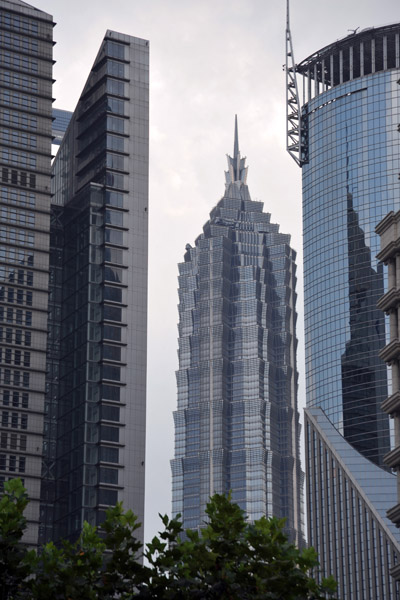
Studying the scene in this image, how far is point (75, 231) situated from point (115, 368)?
2384 centimetres

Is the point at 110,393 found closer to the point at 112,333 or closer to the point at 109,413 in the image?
the point at 109,413

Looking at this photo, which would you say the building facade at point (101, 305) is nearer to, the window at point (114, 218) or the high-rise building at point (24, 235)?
the window at point (114, 218)

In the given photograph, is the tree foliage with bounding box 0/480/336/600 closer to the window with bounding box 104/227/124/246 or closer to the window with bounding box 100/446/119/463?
the window with bounding box 100/446/119/463

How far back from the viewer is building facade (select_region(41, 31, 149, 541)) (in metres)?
165

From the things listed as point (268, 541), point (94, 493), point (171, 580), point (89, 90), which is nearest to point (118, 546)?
point (171, 580)

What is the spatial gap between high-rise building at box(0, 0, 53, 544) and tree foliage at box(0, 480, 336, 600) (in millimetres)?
113258

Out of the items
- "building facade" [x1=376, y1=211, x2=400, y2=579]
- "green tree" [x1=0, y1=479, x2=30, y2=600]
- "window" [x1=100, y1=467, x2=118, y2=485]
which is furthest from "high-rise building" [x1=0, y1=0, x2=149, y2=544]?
"green tree" [x1=0, y1=479, x2=30, y2=600]

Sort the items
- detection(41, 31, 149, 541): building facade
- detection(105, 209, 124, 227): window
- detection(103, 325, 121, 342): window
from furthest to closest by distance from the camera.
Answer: detection(105, 209, 124, 227): window
detection(103, 325, 121, 342): window
detection(41, 31, 149, 541): building facade

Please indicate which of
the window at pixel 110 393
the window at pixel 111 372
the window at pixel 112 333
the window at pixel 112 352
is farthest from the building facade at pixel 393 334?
the window at pixel 112 333

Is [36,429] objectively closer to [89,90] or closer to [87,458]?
[87,458]

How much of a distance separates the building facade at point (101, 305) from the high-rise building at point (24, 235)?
707cm

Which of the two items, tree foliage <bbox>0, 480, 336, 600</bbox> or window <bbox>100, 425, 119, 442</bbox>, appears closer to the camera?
tree foliage <bbox>0, 480, 336, 600</bbox>

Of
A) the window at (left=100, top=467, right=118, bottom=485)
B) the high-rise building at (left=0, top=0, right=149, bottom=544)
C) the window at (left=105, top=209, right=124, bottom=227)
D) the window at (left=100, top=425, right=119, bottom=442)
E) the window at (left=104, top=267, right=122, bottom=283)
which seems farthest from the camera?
the window at (left=105, top=209, right=124, bottom=227)

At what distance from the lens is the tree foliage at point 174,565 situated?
142 ft
